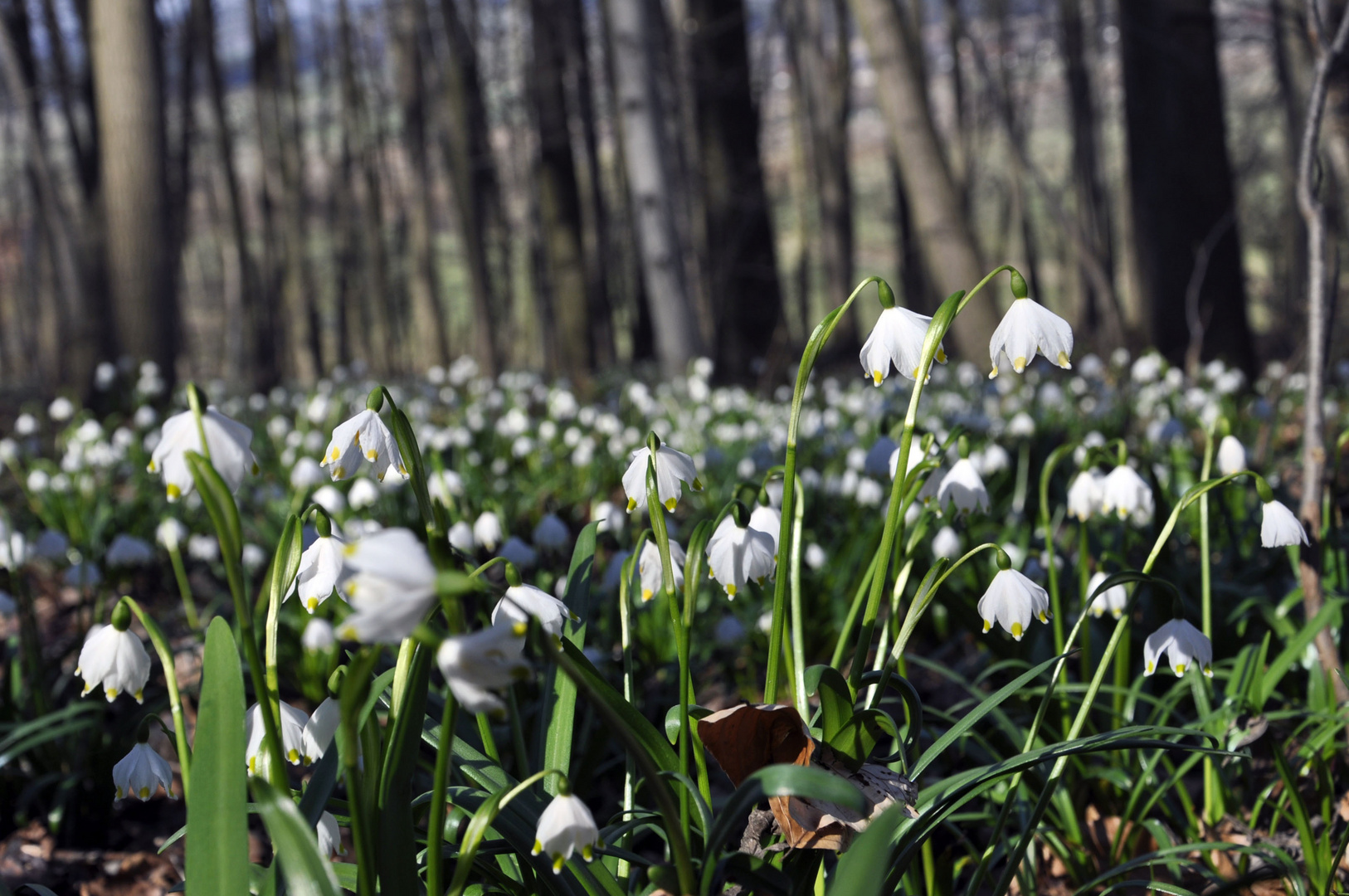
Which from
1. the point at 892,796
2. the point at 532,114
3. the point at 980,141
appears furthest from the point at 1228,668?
the point at 980,141

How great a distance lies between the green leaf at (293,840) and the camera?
88cm

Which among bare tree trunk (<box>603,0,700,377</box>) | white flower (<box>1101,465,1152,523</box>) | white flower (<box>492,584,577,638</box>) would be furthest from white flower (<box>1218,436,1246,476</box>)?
bare tree trunk (<box>603,0,700,377</box>)

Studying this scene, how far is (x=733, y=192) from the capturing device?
951 centimetres

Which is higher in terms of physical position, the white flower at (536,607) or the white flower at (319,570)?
the white flower at (319,570)

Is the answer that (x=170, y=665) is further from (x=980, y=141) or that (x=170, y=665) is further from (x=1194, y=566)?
(x=980, y=141)

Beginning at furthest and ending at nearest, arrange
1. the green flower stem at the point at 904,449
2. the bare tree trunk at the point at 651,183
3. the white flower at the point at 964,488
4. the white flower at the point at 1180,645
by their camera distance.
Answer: the bare tree trunk at the point at 651,183, the white flower at the point at 964,488, the white flower at the point at 1180,645, the green flower stem at the point at 904,449

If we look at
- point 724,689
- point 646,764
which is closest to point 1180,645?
→ point 646,764

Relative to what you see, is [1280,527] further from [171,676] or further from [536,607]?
[171,676]

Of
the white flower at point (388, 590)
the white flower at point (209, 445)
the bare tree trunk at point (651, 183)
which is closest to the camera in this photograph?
the white flower at point (388, 590)

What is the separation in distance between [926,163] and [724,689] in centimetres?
483

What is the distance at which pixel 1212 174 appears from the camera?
6.77 metres

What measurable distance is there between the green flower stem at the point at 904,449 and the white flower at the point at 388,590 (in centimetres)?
54

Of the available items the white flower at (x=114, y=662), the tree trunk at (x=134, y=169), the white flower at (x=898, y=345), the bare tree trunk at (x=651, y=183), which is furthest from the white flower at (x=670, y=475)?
the tree trunk at (x=134, y=169)

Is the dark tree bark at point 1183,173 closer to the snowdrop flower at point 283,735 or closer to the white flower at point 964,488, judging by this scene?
the white flower at point 964,488
